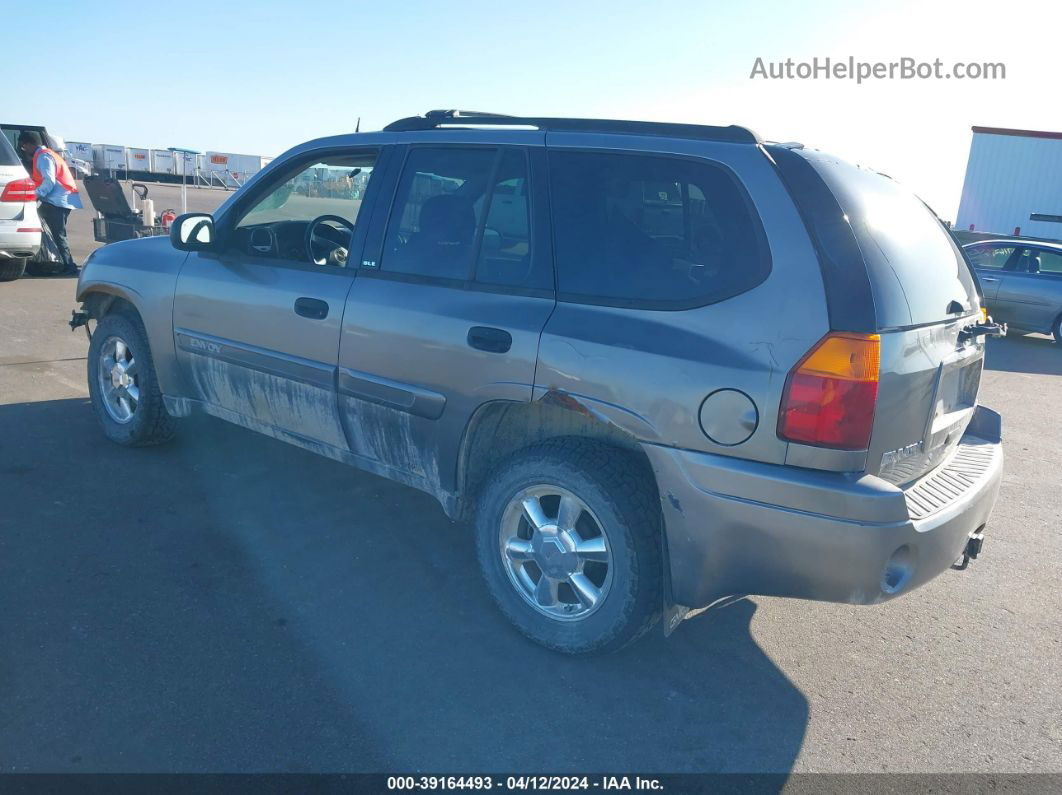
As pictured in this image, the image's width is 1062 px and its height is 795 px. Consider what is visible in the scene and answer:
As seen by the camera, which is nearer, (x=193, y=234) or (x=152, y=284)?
(x=193, y=234)

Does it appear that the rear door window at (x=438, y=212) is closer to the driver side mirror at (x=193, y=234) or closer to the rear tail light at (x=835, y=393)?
the driver side mirror at (x=193, y=234)

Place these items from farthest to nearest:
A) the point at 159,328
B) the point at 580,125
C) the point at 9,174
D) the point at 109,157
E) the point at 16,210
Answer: the point at 109,157 < the point at 16,210 < the point at 9,174 < the point at 159,328 < the point at 580,125

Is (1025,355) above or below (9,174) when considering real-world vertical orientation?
below

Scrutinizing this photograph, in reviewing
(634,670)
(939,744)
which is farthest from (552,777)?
(939,744)

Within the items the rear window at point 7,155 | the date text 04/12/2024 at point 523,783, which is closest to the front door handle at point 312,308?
the date text 04/12/2024 at point 523,783

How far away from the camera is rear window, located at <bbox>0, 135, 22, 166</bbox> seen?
10312 mm

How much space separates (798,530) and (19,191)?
10761 millimetres

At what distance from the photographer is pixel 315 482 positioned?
495cm

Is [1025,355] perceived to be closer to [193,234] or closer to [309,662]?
[193,234]

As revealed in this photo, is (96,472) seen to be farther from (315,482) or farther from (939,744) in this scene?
(939,744)

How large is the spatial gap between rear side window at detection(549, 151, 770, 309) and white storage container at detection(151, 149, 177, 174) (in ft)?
152

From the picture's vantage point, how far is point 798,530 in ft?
8.88

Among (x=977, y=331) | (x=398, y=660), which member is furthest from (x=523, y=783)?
(x=977, y=331)

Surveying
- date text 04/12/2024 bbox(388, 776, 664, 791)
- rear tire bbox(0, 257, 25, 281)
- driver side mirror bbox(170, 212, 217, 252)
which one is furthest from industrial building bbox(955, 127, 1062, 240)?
date text 04/12/2024 bbox(388, 776, 664, 791)
